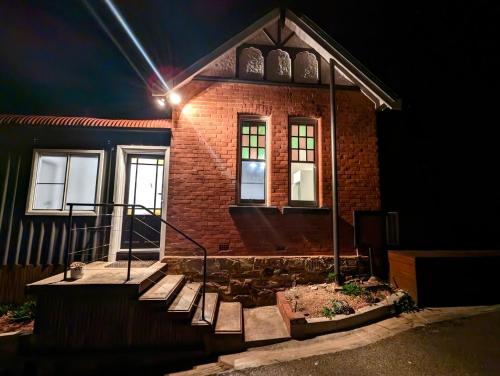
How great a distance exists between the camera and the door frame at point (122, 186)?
5578mm

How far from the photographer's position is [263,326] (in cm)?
445

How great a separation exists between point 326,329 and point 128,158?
560cm

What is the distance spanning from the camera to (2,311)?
4797 millimetres

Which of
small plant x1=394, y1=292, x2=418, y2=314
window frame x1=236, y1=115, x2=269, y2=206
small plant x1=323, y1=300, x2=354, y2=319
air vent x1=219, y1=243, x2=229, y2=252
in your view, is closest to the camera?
small plant x1=323, y1=300, x2=354, y2=319

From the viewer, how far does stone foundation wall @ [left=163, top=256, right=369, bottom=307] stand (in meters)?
5.39

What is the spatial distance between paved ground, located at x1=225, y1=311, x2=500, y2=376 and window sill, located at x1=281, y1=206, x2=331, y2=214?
108 inches

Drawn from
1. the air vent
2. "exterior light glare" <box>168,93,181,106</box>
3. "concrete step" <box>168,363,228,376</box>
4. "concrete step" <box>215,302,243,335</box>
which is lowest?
"concrete step" <box>168,363,228,376</box>

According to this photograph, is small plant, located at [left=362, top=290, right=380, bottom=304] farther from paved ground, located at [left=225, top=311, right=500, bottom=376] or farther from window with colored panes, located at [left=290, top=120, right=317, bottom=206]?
window with colored panes, located at [left=290, top=120, right=317, bottom=206]

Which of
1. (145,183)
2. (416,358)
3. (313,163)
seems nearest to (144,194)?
(145,183)

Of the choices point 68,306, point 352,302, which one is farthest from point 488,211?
point 68,306

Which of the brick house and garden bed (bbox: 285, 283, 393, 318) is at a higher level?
the brick house

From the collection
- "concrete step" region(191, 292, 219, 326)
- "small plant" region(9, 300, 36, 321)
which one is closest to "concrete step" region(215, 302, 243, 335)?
"concrete step" region(191, 292, 219, 326)

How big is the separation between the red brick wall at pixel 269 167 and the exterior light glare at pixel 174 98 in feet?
0.59

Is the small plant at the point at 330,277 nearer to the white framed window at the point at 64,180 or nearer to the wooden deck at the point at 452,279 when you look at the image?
the wooden deck at the point at 452,279
